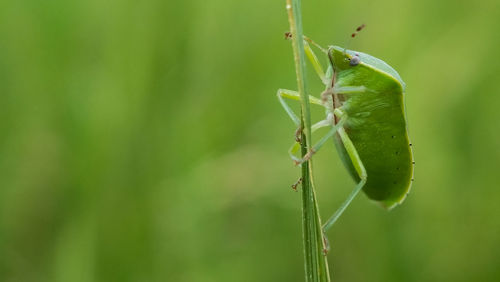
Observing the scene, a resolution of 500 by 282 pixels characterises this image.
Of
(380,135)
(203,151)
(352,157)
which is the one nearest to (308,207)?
(352,157)

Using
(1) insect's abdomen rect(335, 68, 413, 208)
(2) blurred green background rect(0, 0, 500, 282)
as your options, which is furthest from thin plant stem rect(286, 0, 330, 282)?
(2) blurred green background rect(0, 0, 500, 282)

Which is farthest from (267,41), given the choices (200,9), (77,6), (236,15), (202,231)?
(202,231)

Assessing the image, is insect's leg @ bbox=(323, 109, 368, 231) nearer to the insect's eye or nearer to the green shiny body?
the green shiny body

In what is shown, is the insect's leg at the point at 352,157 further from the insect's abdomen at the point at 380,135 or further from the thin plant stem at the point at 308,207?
the thin plant stem at the point at 308,207

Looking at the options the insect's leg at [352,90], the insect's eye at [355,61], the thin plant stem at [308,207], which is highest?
the insect's eye at [355,61]

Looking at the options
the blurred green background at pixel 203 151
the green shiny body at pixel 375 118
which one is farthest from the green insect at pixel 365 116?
the blurred green background at pixel 203 151

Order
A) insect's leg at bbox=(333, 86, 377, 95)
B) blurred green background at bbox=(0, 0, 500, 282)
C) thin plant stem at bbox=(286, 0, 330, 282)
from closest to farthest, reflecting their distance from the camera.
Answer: thin plant stem at bbox=(286, 0, 330, 282)
insect's leg at bbox=(333, 86, 377, 95)
blurred green background at bbox=(0, 0, 500, 282)

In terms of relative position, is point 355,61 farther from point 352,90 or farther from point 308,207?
point 308,207
